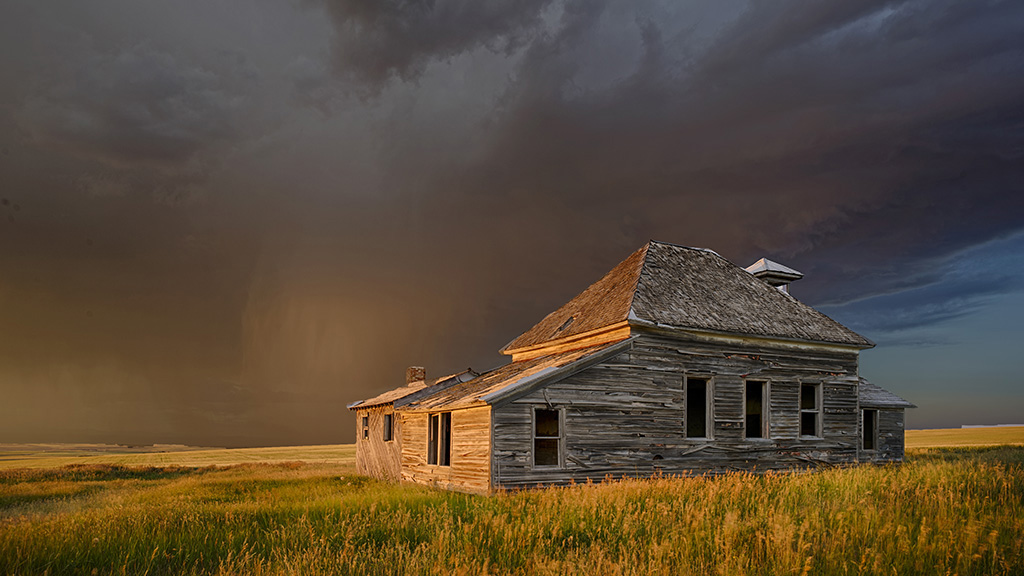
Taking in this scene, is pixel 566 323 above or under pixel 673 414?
above

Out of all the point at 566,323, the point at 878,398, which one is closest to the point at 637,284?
the point at 566,323

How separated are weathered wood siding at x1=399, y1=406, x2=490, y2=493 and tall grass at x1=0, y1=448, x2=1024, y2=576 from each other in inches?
165

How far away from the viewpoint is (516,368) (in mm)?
20016

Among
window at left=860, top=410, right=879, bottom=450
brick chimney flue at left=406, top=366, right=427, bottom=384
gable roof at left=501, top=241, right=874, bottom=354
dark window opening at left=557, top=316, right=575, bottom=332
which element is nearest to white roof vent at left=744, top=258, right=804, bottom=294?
gable roof at left=501, top=241, right=874, bottom=354

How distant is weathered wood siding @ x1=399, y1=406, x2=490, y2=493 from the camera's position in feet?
50.9

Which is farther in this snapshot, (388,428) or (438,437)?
(388,428)

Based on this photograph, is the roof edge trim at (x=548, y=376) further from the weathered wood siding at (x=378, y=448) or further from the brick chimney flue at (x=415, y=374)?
the brick chimney flue at (x=415, y=374)

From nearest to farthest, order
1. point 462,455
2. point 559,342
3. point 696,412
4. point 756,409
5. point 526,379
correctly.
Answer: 1. point 526,379
2. point 462,455
3. point 559,342
4. point 696,412
5. point 756,409

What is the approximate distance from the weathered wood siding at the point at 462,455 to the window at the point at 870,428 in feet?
58.8

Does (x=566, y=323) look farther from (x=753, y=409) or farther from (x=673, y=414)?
(x=753, y=409)

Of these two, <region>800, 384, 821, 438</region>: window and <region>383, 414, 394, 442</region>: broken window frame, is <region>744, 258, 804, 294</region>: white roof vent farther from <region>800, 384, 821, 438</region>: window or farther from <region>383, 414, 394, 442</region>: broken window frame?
<region>383, 414, 394, 442</region>: broken window frame

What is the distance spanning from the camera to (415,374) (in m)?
28.7

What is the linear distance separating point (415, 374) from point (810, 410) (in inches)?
621

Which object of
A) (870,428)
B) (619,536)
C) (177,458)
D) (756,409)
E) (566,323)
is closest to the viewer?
(619,536)
